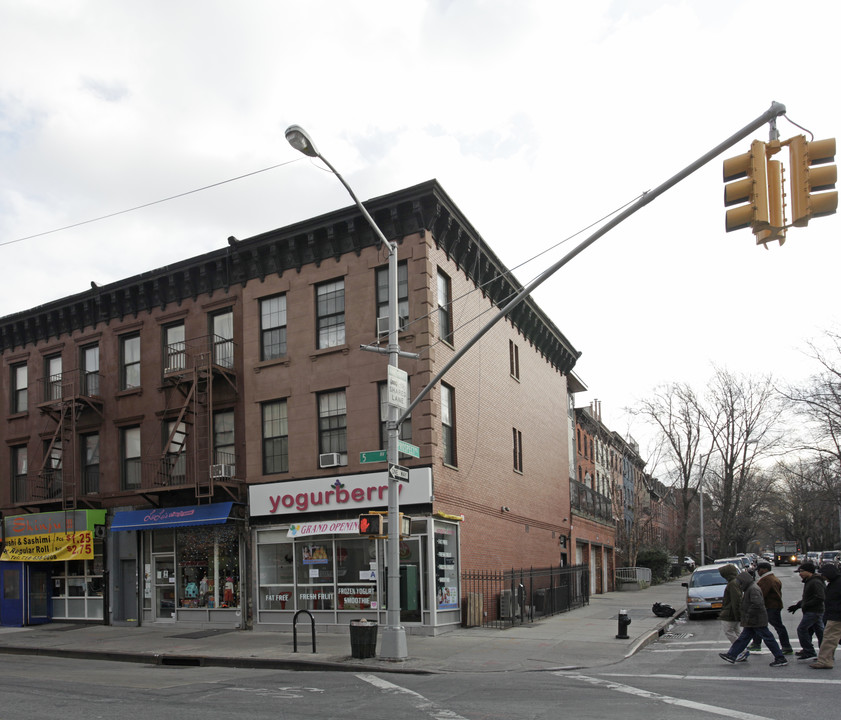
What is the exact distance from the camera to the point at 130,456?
25.6 m

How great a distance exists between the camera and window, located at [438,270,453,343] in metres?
21.6

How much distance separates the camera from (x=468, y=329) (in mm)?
23344

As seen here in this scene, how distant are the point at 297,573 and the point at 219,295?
8.64m

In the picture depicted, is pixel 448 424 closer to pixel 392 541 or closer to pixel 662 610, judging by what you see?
pixel 392 541

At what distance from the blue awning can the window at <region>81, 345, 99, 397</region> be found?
4676 millimetres

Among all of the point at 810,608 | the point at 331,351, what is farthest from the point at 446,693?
the point at 331,351

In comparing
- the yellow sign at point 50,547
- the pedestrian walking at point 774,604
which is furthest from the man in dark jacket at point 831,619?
the yellow sign at point 50,547

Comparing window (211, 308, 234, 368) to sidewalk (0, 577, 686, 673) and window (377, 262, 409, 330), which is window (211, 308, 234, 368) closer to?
window (377, 262, 409, 330)

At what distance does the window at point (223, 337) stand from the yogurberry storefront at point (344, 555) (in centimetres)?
415

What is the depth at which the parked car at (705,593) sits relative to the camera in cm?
2367

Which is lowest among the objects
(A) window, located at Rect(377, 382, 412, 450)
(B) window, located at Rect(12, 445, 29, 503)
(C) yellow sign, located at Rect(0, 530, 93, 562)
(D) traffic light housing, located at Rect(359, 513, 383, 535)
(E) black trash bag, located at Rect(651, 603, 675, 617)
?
(E) black trash bag, located at Rect(651, 603, 675, 617)

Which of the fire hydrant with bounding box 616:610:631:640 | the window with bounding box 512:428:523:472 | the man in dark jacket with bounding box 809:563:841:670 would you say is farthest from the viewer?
the window with bounding box 512:428:523:472

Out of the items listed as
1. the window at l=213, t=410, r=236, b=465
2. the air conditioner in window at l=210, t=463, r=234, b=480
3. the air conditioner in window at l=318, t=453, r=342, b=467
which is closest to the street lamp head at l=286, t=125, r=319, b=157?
the air conditioner in window at l=318, t=453, r=342, b=467

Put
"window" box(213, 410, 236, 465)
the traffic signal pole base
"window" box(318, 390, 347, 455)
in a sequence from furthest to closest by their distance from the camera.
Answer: "window" box(213, 410, 236, 465) → "window" box(318, 390, 347, 455) → the traffic signal pole base
